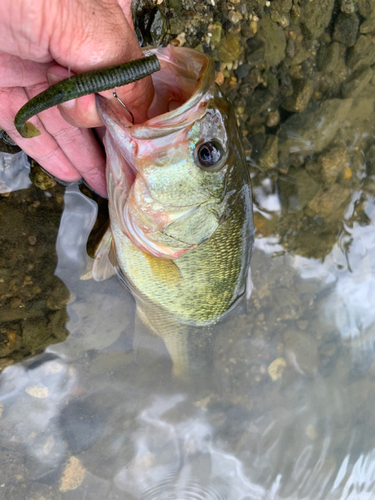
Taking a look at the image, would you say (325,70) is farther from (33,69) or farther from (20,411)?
(20,411)

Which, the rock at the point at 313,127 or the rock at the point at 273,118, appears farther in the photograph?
the rock at the point at 313,127

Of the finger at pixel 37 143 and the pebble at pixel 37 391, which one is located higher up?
the finger at pixel 37 143

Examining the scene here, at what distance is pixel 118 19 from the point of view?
4.71 feet

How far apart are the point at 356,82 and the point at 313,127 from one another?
0.58 meters

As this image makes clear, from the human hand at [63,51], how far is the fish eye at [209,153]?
1.20 ft

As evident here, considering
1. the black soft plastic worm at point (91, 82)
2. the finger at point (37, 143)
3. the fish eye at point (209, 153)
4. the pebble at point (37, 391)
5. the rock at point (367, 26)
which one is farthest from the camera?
the rock at point (367, 26)

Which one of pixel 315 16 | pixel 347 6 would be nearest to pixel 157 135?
pixel 315 16

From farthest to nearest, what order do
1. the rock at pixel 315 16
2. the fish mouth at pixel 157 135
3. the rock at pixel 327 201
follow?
the rock at pixel 327 201 < the rock at pixel 315 16 < the fish mouth at pixel 157 135

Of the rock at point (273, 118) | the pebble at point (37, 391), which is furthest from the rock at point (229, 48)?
the pebble at point (37, 391)

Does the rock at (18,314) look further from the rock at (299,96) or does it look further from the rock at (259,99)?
the rock at (299,96)

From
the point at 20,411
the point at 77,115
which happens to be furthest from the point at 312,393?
the point at 77,115

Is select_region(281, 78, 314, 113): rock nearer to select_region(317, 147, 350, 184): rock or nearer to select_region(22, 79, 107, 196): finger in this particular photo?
select_region(317, 147, 350, 184): rock

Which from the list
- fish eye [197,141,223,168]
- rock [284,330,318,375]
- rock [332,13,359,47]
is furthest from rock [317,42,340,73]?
rock [284,330,318,375]

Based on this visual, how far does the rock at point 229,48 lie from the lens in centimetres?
241
